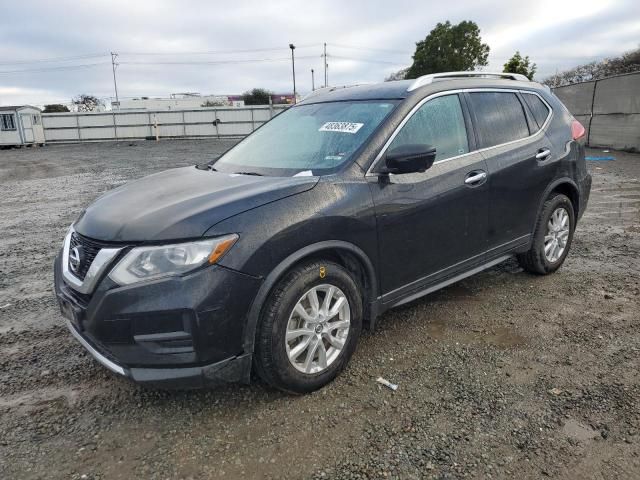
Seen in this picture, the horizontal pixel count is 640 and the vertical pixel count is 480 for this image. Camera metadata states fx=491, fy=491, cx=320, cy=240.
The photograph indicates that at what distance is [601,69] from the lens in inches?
1950

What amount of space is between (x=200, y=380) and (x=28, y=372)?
4.94 ft

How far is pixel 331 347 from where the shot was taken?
293cm

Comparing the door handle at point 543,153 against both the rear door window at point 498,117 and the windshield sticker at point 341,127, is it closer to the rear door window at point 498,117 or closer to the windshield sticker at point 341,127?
the rear door window at point 498,117

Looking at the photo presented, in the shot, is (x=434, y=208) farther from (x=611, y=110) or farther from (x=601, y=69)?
(x=601, y=69)

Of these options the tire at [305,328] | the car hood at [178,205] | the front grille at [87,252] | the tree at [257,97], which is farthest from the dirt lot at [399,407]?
the tree at [257,97]

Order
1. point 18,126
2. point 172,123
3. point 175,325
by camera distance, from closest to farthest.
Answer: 1. point 175,325
2. point 18,126
3. point 172,123

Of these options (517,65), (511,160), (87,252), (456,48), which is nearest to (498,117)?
(511,160)

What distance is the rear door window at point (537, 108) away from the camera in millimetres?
4367

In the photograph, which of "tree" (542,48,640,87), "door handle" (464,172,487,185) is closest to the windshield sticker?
"door handle" (464,172,487,185)

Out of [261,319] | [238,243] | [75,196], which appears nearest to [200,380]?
[261,319]

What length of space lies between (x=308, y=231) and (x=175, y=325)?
851 millimetres

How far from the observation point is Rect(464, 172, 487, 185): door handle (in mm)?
3531

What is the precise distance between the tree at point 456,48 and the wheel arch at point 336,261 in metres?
49.4

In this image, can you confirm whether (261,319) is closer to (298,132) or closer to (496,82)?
(298,132)
